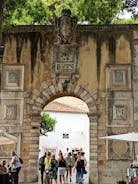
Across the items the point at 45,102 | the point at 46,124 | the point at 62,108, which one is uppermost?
the point at 62,108

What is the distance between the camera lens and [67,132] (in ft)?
103

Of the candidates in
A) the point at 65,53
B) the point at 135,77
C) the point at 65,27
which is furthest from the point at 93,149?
the point at 65,27

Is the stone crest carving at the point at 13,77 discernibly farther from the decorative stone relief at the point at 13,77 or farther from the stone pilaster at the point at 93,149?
the stone pilaster at the point at 93,149

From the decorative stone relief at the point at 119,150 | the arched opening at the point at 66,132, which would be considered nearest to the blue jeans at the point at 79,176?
the decorative stone relief at the point at 119,150

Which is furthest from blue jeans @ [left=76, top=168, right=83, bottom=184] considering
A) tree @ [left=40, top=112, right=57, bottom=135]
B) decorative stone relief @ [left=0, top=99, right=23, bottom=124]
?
tree @ [left=40, top=112, right=57, bottom=135]

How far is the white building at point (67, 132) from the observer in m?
31.2

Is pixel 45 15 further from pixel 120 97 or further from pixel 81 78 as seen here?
pixel 120 97

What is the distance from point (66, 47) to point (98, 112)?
3030mm

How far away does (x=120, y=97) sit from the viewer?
15203mm

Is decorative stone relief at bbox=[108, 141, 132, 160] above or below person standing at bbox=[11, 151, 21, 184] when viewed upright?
above

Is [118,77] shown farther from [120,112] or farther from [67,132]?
[67,132]

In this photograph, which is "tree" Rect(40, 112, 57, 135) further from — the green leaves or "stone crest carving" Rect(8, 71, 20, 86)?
"stone crest carving" Rect(8, 71, 20, 86)

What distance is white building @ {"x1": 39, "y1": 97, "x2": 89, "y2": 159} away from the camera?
102 ft

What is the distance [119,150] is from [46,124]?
1593 centimetres
